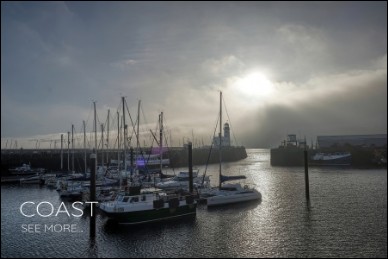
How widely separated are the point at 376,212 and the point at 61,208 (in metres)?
42.4

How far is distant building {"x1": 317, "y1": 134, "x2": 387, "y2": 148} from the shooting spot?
461 ft

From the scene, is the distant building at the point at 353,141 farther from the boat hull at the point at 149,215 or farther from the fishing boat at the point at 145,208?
the fishing boat at the point at 145,208

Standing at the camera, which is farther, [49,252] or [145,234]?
[145,234]

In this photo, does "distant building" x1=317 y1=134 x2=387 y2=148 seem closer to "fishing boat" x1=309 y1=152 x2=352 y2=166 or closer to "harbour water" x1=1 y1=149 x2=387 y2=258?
"fishing boat" x1=309 y1=152 x2=352 y2=166

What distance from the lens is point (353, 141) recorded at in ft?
502

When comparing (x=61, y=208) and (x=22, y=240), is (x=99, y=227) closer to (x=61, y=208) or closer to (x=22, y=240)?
(x=22, y=240)

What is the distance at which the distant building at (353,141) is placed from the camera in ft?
461

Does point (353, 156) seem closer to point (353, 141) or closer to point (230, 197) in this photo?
point (353, 141)

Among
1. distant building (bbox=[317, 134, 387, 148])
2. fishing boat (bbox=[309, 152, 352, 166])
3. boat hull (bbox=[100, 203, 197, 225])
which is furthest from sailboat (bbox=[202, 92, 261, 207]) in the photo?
distant building (bbox=[317, 134, 387, 148])

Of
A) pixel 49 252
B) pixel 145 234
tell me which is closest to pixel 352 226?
pixel 145 234

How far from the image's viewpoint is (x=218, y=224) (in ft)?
115

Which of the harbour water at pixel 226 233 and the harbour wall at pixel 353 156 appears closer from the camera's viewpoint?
the harbour water at pixel 226 233

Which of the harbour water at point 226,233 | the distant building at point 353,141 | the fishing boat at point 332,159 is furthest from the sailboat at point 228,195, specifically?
the distant building at point 353,141

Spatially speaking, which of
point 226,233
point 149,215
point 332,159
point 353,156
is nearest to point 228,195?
point 226,233
